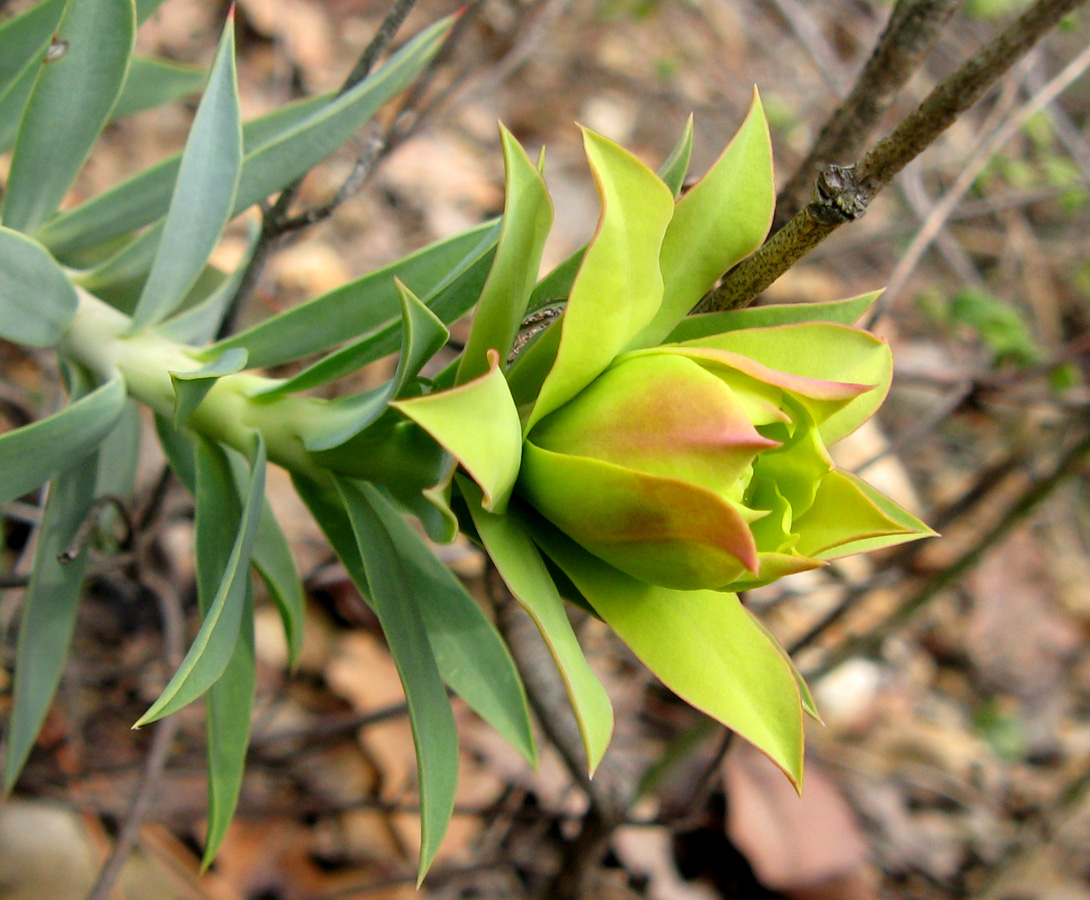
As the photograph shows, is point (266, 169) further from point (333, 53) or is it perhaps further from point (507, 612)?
point (333, 53)

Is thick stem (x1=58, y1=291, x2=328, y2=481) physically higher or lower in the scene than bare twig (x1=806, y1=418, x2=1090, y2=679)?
higher

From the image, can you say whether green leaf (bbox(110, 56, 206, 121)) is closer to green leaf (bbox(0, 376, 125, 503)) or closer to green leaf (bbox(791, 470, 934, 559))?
green leaf (bbox(0, 376, 125, 503))

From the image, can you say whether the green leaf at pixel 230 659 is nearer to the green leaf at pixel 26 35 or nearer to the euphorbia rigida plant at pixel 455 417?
the euphorbia rigida plant at pixel 455 417

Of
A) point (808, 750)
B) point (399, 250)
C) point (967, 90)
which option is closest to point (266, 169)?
point (967, 90)

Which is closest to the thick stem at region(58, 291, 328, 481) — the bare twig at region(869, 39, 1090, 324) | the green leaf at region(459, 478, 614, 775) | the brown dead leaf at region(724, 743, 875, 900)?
the green leaf at region(459, 478, 614, 775)

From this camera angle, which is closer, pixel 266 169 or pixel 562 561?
pixel 562 561

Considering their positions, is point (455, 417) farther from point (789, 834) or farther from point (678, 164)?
point (789, 834)

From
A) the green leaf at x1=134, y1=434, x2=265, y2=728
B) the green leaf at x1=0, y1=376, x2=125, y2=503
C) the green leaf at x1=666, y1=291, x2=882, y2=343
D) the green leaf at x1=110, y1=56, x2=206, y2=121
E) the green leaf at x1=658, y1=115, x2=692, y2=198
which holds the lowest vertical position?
the green leaf at x1=134, y1=434, x2=265, y2=728
